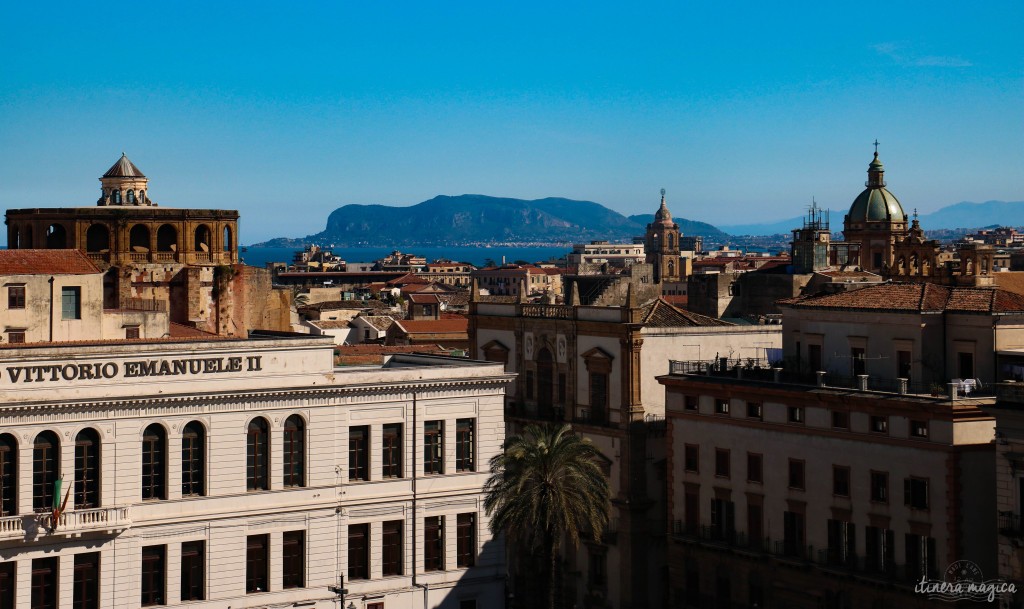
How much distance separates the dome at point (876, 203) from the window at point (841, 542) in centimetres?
11141

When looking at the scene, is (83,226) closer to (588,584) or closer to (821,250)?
(588,584)

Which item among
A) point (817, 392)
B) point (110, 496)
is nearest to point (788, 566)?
point (817, 392)

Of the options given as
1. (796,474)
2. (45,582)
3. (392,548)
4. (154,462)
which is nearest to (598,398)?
(796,474)

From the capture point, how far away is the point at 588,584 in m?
68.2

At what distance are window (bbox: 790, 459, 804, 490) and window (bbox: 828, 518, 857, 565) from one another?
6.70 ft

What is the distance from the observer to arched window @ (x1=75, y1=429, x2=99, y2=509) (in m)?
45.3

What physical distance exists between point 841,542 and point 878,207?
113 meters

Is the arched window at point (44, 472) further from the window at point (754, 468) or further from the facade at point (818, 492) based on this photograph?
the window at point (754, 468)

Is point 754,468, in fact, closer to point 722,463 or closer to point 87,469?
point 722,463

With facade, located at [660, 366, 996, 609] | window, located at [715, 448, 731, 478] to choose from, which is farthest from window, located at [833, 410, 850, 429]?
window, located at [715, 448, 731, 478]

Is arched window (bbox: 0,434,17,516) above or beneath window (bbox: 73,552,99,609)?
above

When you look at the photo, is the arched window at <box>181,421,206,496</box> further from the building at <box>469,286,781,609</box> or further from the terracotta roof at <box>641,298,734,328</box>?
the terracotta roof at <box>641,298,734,328</box>

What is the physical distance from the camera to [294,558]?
4897 centimetres


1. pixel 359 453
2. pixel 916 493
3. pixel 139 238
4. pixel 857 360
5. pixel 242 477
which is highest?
pixel 139 238
